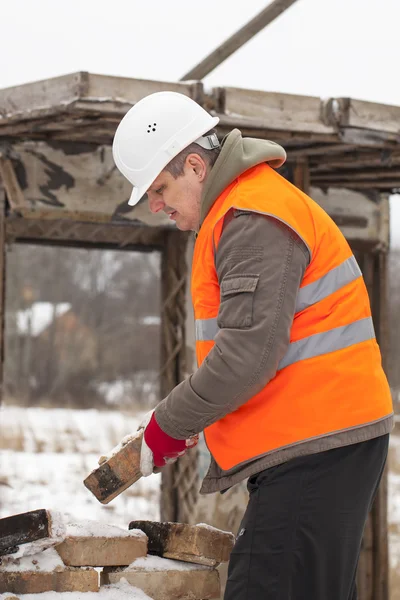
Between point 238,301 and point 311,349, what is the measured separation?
299mm

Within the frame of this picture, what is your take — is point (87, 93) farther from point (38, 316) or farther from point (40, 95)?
point (38, 316)

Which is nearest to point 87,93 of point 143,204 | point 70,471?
point 143,204

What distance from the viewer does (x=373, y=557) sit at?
284 inches

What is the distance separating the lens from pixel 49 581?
134 inches

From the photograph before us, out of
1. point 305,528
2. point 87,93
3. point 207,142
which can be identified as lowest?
point 305,528

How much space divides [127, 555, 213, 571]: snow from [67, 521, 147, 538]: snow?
0.33ft

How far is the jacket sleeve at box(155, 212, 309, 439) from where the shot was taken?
A: 265cm

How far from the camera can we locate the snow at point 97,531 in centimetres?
355

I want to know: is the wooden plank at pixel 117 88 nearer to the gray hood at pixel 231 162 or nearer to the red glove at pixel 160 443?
the gray hood at pixel 231 162

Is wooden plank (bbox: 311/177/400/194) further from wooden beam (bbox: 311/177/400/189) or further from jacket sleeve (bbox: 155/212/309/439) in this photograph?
jacket sleeve (bbox: 155/212/309/439)

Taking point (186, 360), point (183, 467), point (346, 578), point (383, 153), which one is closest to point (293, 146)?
point (383, 153)

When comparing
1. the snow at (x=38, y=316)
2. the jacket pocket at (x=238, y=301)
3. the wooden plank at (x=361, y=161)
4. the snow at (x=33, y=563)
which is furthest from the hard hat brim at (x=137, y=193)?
the snow at (x=38, y=316)

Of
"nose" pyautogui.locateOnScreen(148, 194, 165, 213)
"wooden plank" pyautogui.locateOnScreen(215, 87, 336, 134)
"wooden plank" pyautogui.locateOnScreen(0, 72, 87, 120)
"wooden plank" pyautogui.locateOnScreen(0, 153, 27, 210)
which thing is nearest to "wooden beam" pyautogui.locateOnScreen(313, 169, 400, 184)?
"wooden plank" pyautogui.locateOnScreen(215, 87, 336, 134)

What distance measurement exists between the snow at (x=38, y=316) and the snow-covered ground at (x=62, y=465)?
55.6 ft
